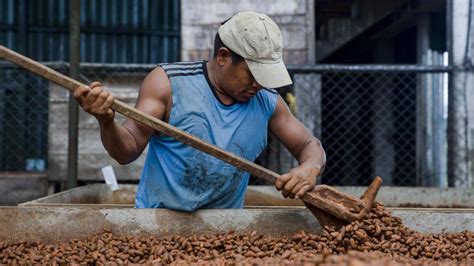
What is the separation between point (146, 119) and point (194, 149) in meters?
0.42

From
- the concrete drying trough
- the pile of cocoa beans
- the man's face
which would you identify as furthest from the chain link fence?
the pile of cocoa beans

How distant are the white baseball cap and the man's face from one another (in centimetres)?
7

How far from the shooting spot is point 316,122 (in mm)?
6406

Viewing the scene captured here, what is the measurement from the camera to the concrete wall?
21.1ft

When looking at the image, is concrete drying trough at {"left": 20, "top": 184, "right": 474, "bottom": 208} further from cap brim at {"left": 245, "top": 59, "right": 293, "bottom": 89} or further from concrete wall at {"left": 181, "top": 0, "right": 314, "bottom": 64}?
cap brim at {"left": 245, "top": 59, "right": 293, "bottom": 89}

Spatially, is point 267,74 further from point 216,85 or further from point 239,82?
point 216,85

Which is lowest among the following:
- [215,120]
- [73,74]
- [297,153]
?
[297,153]

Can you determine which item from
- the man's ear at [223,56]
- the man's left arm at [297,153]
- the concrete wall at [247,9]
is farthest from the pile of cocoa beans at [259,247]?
the concrete wall at [247,9]

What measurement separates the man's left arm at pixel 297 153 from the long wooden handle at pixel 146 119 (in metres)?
0.09

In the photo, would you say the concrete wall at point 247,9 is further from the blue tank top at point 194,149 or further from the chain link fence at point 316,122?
the blue tank top at point 194,149

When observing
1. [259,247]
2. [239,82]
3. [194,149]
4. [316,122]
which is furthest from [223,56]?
[316,122]

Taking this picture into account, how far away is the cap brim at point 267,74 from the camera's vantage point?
10.5 ft

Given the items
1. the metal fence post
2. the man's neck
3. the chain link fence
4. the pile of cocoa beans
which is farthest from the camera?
the chain link fence

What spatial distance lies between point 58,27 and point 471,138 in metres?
5.45
